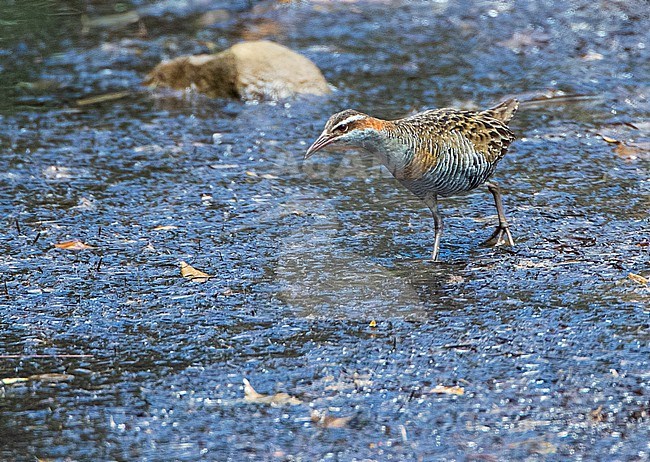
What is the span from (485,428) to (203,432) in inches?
50.5

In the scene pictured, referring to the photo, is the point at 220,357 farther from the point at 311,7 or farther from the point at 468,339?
the point at 311,7

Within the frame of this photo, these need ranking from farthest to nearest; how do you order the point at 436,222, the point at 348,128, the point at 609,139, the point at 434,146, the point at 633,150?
the point at 609,139 < the point at 633,150 < the point at 436,222 < the point at 434,146 < the point at 348,128

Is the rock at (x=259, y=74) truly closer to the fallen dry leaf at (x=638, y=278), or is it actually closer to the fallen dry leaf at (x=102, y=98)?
the fallen dry leaf at (x=102, y=98)

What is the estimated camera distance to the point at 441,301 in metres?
5.79

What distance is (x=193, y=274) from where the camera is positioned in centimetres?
627

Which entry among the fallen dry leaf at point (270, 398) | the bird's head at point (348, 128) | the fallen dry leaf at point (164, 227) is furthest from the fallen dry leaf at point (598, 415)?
the fallen dry leaf at point (164, 227)

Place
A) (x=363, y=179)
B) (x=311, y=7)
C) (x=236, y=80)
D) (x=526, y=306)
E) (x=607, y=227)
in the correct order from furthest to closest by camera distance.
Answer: (x=311, y=7)
(x=236, y=80)
(x=363, y=179)
(x=607, y=227)
(x=526, y=306)

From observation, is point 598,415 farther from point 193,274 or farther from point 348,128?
point 193,274

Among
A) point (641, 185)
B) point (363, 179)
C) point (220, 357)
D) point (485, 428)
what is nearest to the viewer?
point (485, 428)

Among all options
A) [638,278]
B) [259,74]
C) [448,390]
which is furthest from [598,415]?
[259,74]

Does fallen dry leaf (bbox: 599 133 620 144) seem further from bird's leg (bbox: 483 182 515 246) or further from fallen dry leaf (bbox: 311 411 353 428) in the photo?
fallen dry leaf (bbox: 311 411 353 428)

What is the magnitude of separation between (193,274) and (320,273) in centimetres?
81

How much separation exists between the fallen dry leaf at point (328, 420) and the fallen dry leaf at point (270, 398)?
0.51 ft

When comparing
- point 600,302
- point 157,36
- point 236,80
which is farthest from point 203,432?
point 157,36
